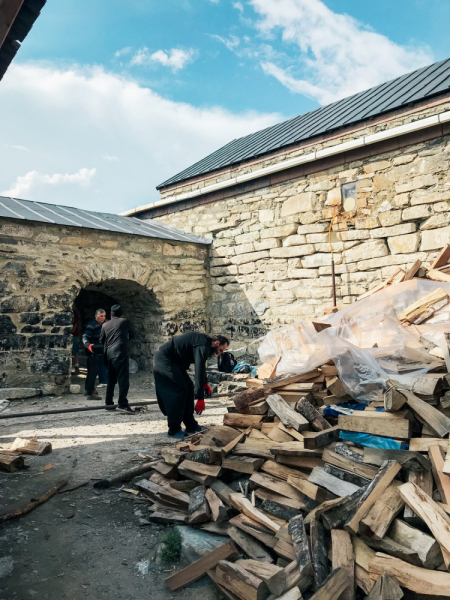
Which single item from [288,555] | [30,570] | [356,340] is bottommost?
[30,570]

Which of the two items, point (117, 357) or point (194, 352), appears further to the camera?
point (117, 357)

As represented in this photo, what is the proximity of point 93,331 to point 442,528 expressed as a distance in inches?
249

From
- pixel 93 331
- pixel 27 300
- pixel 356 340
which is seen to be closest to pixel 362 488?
Result: pixel 356 340

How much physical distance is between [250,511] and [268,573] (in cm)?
53

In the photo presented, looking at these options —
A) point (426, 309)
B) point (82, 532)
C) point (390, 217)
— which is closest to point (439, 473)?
point (82, 532)

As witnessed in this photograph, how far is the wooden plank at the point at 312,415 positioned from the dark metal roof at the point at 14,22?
3189 mm

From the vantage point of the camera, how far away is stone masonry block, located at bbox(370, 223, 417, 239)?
22.3 ft

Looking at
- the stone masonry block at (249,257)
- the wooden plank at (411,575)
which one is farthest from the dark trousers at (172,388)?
the stone masonry block at (249,257)

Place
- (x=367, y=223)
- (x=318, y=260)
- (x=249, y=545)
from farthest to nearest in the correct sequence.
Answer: (x=318, y=260) → (x=367, y=223) → (x=249, y=545)

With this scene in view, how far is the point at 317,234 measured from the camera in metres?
7.82

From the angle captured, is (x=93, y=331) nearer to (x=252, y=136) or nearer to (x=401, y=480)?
(x=401, y=480)

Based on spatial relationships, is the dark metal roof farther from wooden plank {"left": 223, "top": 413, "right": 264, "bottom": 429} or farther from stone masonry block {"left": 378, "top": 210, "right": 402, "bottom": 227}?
stone masonry block {"left": 378, "top": 210, "right": 402, "bottom": 227}

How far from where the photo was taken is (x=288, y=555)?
2281 millimetres

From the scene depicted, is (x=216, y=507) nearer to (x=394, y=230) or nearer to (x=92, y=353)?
(x=92, y=353)
